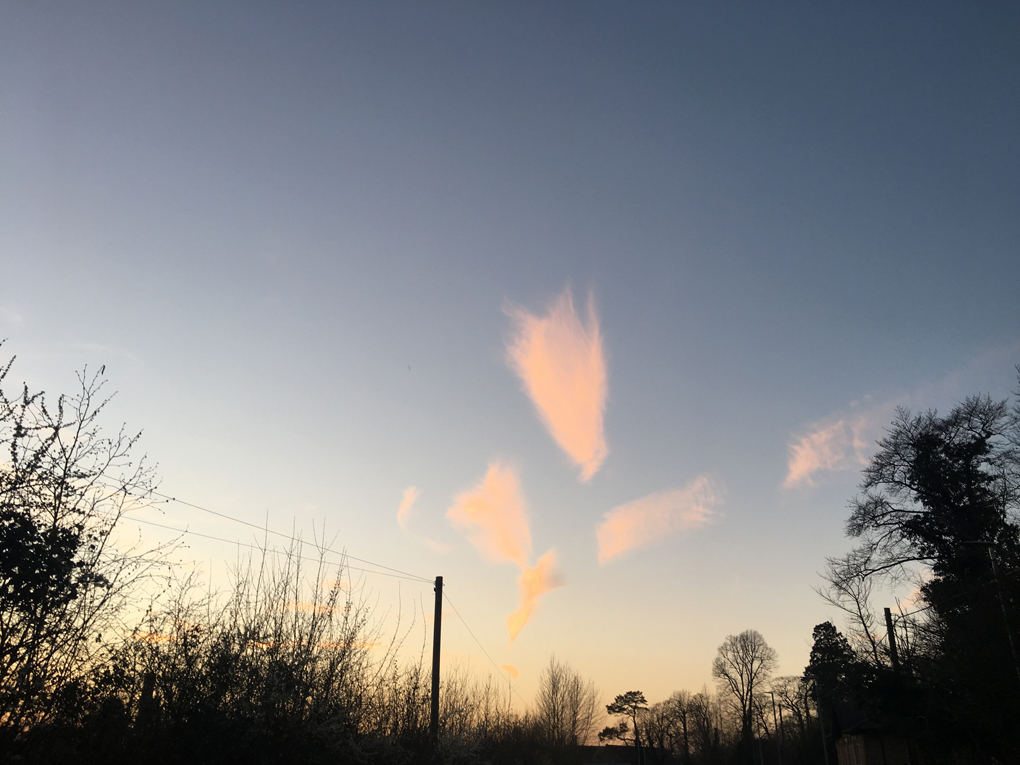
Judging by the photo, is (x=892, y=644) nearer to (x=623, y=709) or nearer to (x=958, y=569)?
(x=958, y=569)

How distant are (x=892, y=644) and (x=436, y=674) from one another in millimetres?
22906

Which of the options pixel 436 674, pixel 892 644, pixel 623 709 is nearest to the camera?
pixel 436 674

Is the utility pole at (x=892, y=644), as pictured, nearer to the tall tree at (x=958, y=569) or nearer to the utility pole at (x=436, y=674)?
the tall tree at (x=958, y=569)

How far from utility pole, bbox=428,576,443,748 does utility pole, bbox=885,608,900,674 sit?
21.6 m

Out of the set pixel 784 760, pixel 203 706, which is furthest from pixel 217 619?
pixel 784 760

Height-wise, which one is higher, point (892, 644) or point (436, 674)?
point (892, 644)

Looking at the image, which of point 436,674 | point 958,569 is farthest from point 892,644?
point 436,674

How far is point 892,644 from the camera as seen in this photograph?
32625mm

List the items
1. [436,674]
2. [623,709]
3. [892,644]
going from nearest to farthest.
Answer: [436,674], [892,644], [623,709]

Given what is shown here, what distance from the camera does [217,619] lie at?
15.2m

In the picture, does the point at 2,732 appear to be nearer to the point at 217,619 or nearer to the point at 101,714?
the point at 101,714

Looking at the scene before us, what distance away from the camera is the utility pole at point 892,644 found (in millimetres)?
31812

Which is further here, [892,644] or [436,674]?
[892,644]

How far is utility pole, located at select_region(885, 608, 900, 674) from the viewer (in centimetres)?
3181
